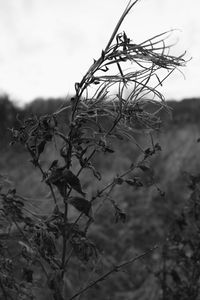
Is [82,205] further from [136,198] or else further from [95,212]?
[136,198]

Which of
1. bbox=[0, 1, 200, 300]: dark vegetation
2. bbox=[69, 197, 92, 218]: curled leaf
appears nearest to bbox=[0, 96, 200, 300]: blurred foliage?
bbox=[0, 1, 200, 300]: dark vegetation

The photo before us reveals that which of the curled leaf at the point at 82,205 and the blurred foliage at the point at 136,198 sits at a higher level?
the blurred foliage at the point at 136,198

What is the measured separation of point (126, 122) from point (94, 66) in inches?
8.0

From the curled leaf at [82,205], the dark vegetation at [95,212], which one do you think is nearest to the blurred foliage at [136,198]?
the dark vegetation at [95,212]

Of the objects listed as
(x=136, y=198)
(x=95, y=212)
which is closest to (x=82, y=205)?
(x=95, y=212)

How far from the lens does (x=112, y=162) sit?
9.02 meters

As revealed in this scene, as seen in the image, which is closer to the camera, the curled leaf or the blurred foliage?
the curled leaf

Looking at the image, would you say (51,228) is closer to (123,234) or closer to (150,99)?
(150,99)

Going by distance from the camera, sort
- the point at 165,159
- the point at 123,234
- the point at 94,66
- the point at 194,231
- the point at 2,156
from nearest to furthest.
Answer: the point at 94,66 < the point at 194,231 < the point at 123,234 < the point at 165,159 < the point at 2,156

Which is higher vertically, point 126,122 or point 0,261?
point 126,122

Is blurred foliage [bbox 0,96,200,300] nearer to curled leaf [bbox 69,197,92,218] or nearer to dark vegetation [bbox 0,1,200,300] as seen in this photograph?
dark vegetation [bbox 0,1,200,300]

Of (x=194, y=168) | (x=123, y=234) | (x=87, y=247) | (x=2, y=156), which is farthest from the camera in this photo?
(x=2, y=156)

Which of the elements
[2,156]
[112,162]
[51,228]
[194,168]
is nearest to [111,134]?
[51,228]

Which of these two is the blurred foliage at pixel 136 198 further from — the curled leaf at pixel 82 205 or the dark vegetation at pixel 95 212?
the curled leaf at pixel 82 205
